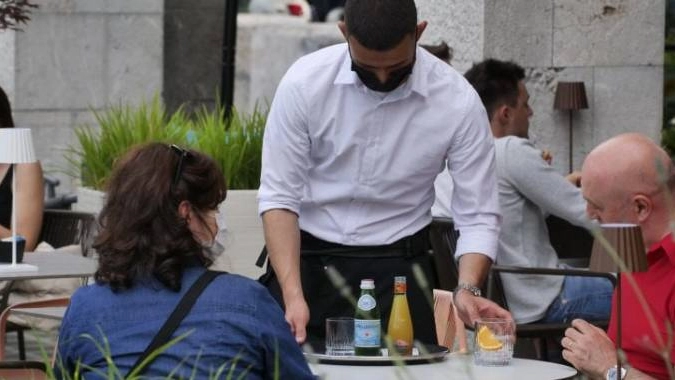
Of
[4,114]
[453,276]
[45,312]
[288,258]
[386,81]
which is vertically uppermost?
[386,81]

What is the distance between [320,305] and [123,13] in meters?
7.98

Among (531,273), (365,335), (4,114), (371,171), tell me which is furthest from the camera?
(4,114)

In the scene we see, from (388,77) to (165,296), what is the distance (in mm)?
1143

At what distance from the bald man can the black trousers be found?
0.60 m

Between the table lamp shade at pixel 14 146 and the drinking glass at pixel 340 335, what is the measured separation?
2561mm

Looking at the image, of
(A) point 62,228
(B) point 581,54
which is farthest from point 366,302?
(B) point 581,54

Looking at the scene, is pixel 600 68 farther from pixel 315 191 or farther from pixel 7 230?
pixel 315 191

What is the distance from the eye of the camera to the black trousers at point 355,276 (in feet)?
15.3

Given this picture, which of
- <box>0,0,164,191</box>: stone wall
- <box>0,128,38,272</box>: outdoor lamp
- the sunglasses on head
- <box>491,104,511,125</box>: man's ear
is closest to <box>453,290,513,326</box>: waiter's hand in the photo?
the sunglasses on head

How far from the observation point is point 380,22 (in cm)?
424

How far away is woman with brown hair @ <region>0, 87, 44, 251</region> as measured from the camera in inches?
284

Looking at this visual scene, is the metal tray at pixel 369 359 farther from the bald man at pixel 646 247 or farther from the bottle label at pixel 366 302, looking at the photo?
the bald man at pixel 646 247

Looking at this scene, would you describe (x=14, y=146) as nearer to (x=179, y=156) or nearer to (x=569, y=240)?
(x=569, y=240)

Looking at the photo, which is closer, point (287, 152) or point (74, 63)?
point (287, 152)
